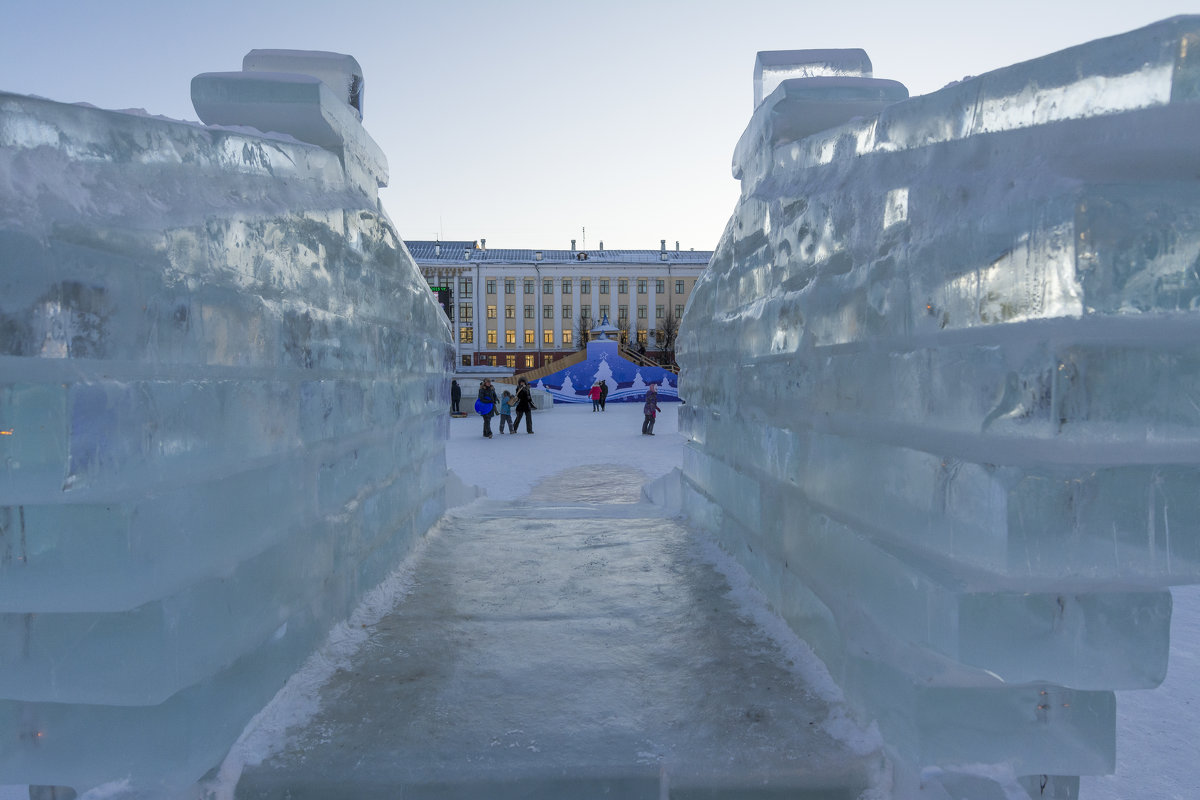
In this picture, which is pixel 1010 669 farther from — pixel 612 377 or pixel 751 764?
pixel 612 377

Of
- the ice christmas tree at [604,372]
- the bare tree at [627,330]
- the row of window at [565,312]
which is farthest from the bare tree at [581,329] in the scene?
the ice christmas tree at [604,372]

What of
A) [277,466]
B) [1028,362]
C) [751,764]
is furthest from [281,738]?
[1028,362]

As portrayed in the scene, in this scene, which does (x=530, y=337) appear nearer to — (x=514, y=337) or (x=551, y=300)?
(x=514, y=337)

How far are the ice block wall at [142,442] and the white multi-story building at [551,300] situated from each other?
51.3 meters

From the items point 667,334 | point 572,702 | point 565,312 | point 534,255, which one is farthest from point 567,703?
point 534,255

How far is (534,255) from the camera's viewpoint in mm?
55562

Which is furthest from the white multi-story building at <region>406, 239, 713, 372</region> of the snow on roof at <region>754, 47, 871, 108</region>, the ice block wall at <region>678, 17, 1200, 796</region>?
the ice block wall at <region>678, 17, 1200, 796</region>

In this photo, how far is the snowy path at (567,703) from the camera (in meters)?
1.67

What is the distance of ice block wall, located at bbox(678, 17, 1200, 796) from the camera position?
1283mm

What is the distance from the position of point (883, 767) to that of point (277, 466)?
76.7 inches

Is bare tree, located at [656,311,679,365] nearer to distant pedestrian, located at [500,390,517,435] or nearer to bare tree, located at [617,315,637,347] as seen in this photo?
bare tree, located at [617,315,637,347]

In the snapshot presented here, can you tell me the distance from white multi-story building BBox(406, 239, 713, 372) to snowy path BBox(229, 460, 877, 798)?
50355mm

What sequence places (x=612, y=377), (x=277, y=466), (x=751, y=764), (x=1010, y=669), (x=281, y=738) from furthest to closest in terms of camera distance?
(x=612, y=377)
(x=277, y=466)
(x=281, y=738)
(x=751, y=764)
(x=1010, y=669)

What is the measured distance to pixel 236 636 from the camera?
1774 mm
